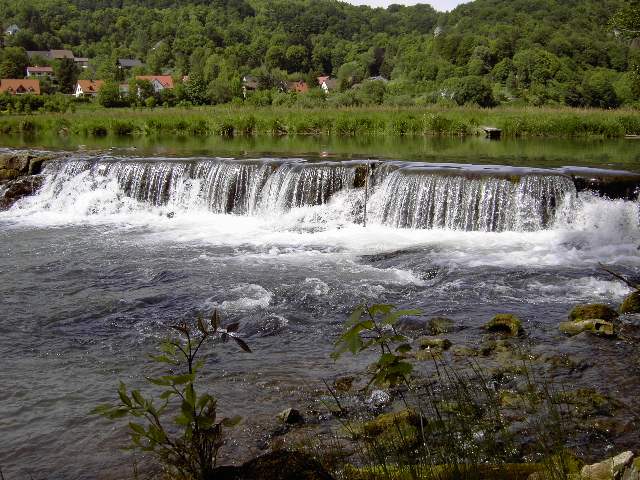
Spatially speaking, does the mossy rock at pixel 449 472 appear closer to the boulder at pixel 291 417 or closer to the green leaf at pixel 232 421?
the green leaf at pixel 232 421

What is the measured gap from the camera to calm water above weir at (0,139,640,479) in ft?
19.5

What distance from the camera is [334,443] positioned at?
4820mm

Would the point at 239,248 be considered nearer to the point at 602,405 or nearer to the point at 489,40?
the point at 602,405

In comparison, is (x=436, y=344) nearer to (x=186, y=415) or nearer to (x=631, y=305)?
(x=631, y=305)

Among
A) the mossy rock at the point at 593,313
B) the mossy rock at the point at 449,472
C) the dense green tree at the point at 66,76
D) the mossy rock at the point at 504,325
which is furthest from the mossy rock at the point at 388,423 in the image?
the dense green tree at the point at 66,76

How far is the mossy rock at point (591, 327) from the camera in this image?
7.08 m

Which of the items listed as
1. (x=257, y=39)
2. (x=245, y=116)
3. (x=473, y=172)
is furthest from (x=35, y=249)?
(x=257, y=39)

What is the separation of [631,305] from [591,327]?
3.76ft

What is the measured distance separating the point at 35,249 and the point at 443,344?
8943 millimetres

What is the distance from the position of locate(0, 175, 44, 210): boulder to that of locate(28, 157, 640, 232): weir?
1.08 ft

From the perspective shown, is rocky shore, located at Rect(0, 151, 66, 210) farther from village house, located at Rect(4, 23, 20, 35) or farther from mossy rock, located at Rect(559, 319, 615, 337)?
village house, located at Rect(4, 23, 20, 35)

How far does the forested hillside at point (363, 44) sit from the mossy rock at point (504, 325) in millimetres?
22545

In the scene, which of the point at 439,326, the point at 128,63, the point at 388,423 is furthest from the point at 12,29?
the point at 388,423

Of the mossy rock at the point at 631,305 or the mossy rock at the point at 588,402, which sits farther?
the mossy rock at the point at 631,305
